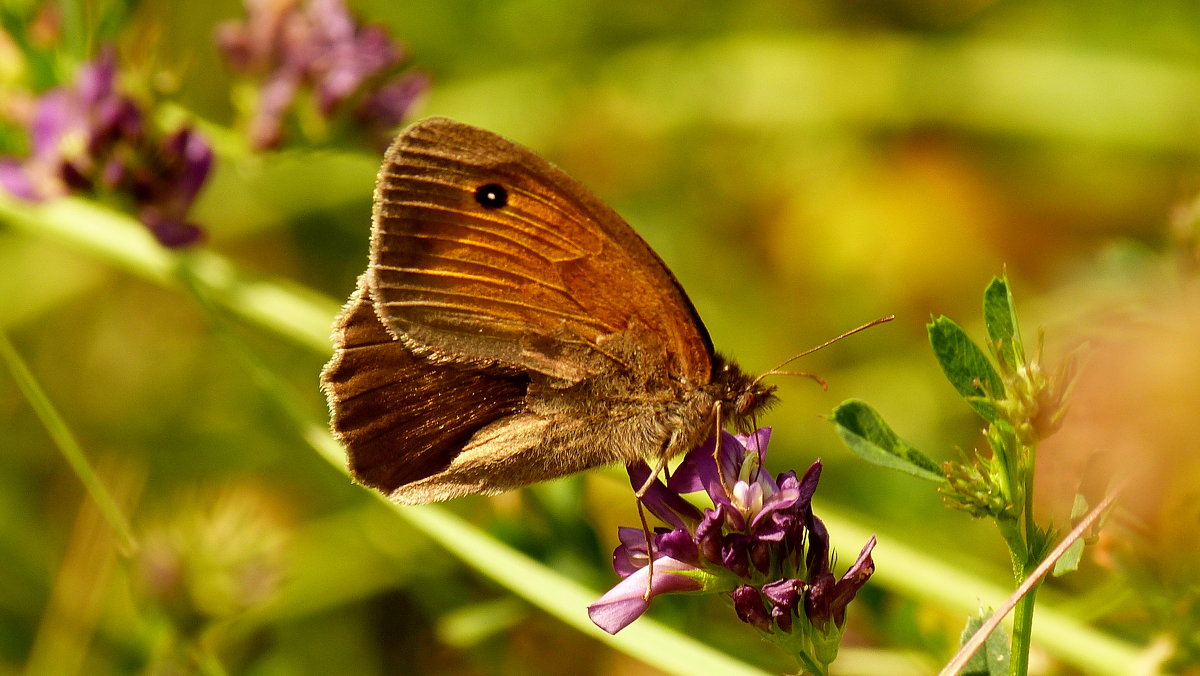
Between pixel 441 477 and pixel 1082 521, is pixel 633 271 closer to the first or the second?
pixel 441 477

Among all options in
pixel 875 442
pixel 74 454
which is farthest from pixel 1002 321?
pixel 74 454

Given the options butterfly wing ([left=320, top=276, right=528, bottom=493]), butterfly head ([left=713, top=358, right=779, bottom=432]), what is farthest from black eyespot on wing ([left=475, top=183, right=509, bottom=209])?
butterfly head ([left=713, top=358, right=779, bottom=432])

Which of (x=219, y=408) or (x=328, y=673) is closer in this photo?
(x=328, y=673)

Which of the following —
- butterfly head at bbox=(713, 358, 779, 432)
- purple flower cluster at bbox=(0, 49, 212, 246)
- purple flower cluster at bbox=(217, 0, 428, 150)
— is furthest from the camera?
purple flower cluster at bbox=(217, 0, 428, 150)

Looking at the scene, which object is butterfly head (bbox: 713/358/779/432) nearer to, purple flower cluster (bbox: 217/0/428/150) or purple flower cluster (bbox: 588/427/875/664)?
purple flower cluster (bbox: 588/427/875/664)

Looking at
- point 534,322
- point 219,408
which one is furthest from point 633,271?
point 219,408

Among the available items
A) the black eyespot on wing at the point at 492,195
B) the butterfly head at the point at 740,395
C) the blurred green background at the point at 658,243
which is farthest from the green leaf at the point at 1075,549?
the blurred green background at the point at 658,243

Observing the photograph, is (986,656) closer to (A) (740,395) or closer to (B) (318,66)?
(A) (740,395)
